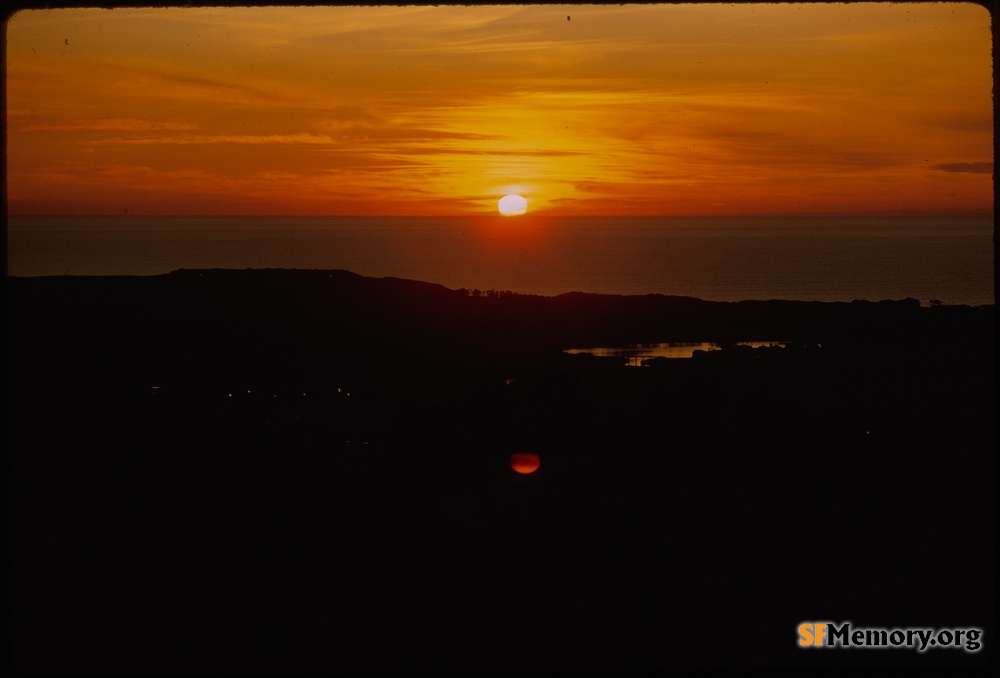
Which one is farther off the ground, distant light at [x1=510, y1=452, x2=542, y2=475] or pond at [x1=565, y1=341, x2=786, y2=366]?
pond at [x1=565, y1=341, x2=786, y2=366]

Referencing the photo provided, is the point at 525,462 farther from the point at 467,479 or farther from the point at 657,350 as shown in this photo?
the point at 657,350

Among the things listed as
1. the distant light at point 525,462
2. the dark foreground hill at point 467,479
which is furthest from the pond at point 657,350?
the distant light at point 525,462

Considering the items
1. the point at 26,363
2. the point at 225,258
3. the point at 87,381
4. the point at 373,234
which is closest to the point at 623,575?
the point at 87,381

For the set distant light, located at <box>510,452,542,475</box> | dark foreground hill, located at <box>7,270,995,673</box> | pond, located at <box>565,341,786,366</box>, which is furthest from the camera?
pond, located at <box>565,341,786,366</box>

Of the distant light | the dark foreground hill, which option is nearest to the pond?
the dark foreground hill

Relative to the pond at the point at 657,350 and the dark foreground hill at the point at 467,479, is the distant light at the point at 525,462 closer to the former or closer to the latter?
the dark foreground hill at the point at 467,479

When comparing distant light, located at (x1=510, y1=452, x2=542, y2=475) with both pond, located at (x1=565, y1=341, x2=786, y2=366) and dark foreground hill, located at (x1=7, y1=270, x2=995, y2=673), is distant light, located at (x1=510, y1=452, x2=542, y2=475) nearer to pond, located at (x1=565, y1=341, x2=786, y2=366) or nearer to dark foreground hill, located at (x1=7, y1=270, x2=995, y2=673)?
dark foreground hill, located at (x1=7, y1=270, x2=995, y2=673)
